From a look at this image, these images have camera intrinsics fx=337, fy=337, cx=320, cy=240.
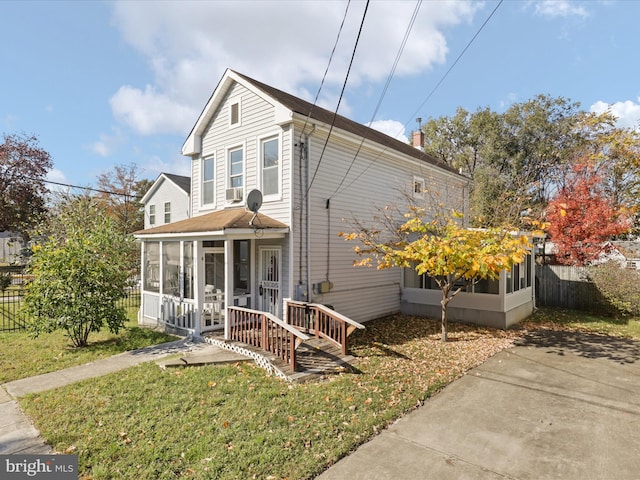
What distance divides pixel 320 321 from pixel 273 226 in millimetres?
2889

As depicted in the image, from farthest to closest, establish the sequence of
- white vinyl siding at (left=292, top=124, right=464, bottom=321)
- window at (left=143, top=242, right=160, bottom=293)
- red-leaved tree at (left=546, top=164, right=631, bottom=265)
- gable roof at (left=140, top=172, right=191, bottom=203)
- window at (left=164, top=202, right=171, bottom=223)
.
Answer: window at (left=164, top=202, right=171, bottom=223), gable roof at (left=140, top=172, right=191, bottom=203), red-leaved tree at (left=546, top=164, right=631, bottom=265), window at (left=143, top=242, right=160, bottom=293), white vinyl siding at (left=292, top=124, right=464, bottom=321)

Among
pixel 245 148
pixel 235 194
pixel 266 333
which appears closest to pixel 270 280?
pixel 266 333

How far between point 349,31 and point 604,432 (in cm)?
848

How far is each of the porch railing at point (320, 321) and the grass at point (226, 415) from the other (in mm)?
711

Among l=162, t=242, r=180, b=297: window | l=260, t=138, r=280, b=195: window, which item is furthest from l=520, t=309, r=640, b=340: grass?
l=162, t=242, r=180, b=297: window

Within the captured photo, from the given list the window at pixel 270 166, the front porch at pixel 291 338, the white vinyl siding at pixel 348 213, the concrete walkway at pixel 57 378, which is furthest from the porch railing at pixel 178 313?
the window at pixel 270 166

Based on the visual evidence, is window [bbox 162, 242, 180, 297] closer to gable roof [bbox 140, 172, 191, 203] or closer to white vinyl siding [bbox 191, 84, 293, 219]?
white vinyl siding [bbox 191, 84, 293, 219]

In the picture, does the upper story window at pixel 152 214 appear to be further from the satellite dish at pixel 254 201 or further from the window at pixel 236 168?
the satellite dish at pixel 254 201

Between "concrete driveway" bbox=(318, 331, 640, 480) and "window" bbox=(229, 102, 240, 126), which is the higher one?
"window" bbox=(229, 102, 240, 126)

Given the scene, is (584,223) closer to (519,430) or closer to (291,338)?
(519,430)

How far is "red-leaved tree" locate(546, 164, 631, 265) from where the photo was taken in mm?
15500

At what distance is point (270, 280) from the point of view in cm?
1027

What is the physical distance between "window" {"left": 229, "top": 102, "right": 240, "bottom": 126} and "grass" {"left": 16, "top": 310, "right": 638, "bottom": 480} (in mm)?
7885

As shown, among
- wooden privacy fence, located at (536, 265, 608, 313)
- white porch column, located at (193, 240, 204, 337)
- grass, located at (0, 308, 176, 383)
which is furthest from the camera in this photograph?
wooden privacy fence, located at (536, 265, 608, 313)
